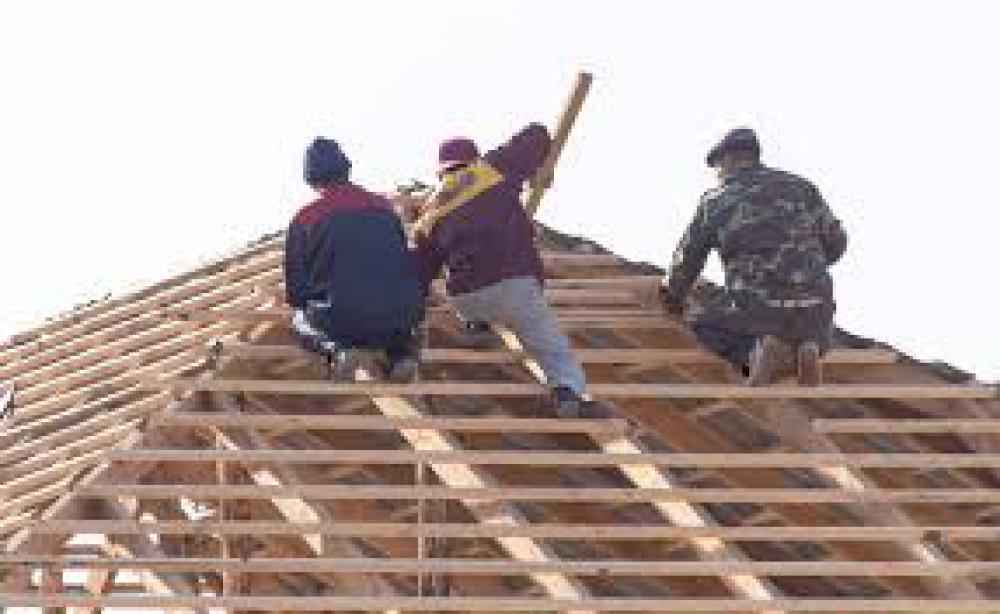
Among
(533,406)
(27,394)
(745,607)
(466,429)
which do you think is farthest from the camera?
(27,394)

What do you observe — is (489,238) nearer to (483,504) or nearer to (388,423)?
(388,423)

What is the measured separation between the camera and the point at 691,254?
11.2 metres

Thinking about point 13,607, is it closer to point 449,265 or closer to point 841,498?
point 449,265

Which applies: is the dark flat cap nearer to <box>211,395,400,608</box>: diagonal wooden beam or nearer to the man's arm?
the man's arm

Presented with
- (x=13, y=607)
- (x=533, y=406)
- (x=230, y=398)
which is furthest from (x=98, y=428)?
(x=533, y=406)

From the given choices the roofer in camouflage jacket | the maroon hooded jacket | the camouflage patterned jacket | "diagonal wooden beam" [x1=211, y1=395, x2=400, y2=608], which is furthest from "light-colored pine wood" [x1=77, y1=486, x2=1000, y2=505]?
the maroon hooded jacket

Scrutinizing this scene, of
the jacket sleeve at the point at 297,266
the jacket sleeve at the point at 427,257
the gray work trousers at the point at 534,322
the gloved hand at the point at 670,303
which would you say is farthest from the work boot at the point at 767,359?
the jacket sleeve at the point at 297,266

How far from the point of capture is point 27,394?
12.4m

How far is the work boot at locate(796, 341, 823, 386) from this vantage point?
36.0 ft

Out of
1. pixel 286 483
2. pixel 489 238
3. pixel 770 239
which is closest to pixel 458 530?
pixel 286 483

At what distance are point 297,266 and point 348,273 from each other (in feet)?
1.12

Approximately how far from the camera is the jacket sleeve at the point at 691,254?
11117 millimetres

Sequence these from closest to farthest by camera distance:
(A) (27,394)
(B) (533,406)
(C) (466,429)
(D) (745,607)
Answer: (D) (745,607) → (C) (466,429) → (B) (533,406) → (A) (27,394)

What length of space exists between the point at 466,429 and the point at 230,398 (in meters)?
1.20
